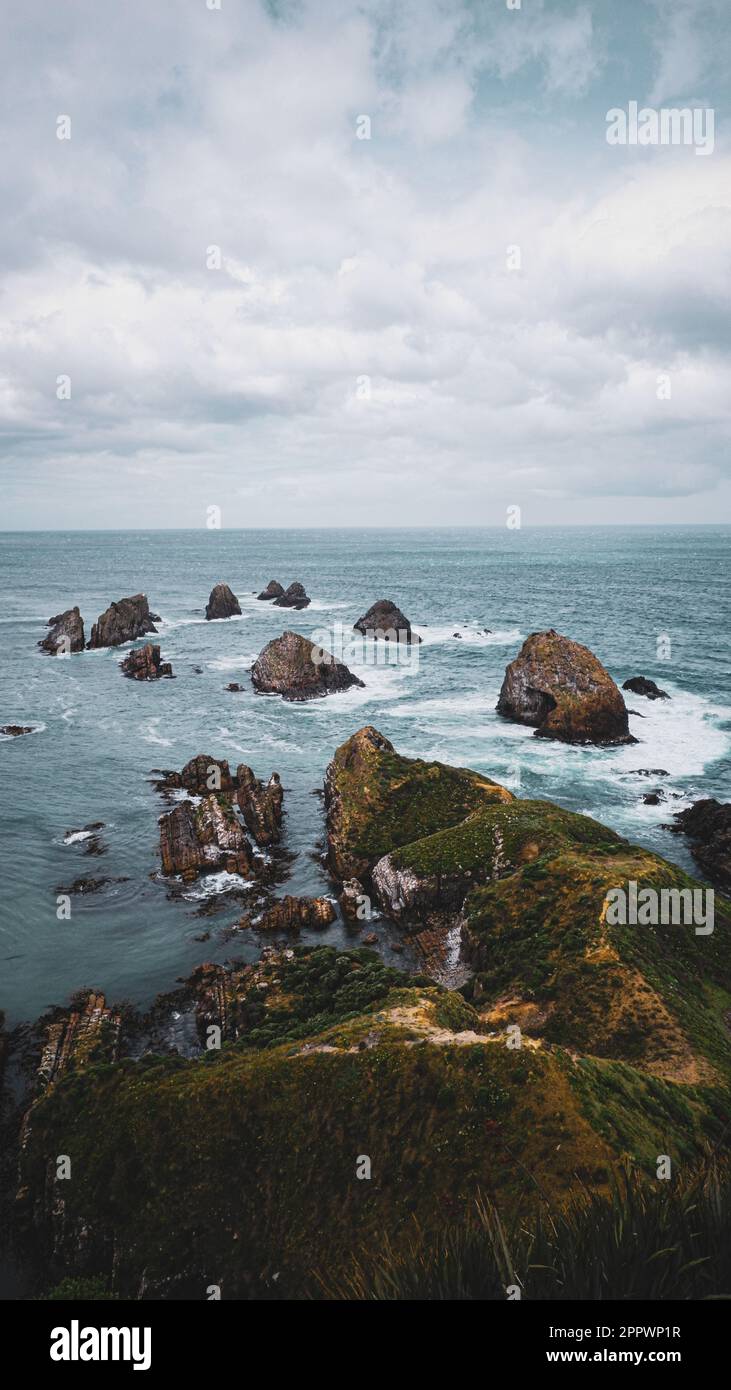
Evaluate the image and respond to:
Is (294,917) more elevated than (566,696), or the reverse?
(566,696)

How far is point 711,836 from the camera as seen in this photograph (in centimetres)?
A: 3183

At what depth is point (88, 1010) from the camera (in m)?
21.0

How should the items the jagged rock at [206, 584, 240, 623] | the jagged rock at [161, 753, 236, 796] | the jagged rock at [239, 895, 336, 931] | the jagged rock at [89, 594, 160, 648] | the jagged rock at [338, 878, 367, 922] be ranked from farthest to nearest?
the jagged rock at [206, 584, 240, 623], the jagged rock at [89, 594, 160, 648], the jagged rock at [161, 753, 236, 796], the jagged rock at [338, 878, 367, 922], the jagged rock at [239, 895, 336, 931]

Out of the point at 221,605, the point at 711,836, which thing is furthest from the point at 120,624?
the point at 711,836

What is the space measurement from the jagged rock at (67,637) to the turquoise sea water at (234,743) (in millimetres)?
2148

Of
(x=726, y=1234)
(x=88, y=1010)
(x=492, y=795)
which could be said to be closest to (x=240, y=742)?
(x=492, y=795)

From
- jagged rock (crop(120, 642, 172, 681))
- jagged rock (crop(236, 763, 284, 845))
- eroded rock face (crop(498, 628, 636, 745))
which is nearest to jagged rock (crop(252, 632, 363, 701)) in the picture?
jagged rock (crop(120, 642, 172, 681))

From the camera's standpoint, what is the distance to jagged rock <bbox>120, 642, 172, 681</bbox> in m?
64.6

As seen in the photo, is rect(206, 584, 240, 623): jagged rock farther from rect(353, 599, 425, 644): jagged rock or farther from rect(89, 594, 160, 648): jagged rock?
rect(353, 599, 425, 644): jagged rock

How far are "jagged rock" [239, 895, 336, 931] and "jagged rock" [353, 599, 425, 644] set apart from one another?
57.7 meters

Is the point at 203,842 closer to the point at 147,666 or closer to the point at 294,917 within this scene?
the point at 294,917

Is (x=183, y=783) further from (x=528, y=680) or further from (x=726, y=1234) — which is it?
(x=726, y=1234)

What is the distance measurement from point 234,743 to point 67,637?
1526 inches
